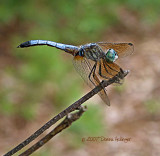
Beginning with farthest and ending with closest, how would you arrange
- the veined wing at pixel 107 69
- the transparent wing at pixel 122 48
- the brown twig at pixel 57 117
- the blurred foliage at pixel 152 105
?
1. the blurred foliage at pixel 152 105
2. the transparent wing at pixel 122 48
3. the veined wing at pixel 107 69
4. the brown twig at pixel 57 117

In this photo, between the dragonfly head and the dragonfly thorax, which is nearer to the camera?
the dragonfly head

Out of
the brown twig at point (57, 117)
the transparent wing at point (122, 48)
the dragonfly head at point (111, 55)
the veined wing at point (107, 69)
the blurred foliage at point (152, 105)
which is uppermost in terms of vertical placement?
the blurred foliage at point (152, 105)

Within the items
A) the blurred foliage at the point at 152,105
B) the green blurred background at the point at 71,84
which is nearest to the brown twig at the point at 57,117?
the green blurred background at the point at 71,84

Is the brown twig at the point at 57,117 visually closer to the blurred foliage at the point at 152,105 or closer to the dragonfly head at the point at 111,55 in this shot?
the dragonfly head at the point at 111,55

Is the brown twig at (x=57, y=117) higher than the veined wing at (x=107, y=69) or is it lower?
lower

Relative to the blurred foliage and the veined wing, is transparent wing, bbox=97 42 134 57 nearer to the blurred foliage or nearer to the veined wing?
the veined wing

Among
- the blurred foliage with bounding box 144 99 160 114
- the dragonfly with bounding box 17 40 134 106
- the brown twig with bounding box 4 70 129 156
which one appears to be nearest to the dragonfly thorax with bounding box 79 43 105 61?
the dragonfly with bounding box 17 40 134 106

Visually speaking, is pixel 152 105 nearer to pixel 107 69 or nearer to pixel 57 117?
pixel 107 69

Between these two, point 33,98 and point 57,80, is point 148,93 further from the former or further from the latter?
point 33,98

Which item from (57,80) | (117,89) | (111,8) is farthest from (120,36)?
(57,80)
